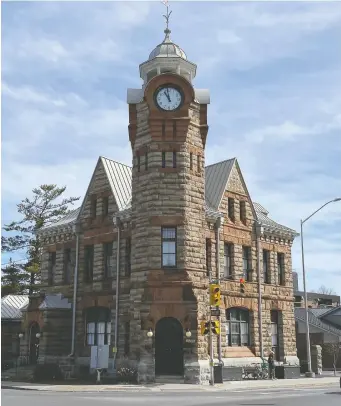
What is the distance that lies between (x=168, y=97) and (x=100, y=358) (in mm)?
16090

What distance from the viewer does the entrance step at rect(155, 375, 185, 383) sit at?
30469mm

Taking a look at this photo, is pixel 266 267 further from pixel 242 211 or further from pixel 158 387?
pixel 158 387

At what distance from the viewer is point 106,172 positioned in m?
39.8

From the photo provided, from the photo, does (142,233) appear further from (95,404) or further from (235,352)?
(95,404)

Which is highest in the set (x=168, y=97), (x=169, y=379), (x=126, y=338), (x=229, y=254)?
(x=168, y=97)

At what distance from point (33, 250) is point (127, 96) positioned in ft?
112

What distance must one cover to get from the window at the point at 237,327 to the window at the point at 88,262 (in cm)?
966

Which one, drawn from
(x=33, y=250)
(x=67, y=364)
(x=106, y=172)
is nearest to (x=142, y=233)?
(x=106, y=172)

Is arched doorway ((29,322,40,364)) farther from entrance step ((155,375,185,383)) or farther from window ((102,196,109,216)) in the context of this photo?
entrance step ((155,375,185,383))

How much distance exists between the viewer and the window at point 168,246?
32250 millimetres

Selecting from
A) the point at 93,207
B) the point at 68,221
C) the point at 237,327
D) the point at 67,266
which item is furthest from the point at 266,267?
the point at 68,221

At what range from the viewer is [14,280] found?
64.4 m

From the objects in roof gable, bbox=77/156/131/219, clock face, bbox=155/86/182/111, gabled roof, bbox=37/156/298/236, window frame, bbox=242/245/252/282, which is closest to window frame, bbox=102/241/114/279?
gabled roof, bbox=37/156/298/236

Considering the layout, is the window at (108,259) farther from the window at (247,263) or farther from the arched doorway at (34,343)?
the window at (247,263)
